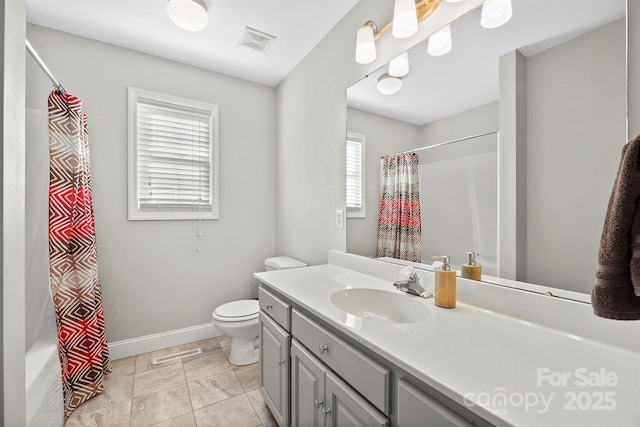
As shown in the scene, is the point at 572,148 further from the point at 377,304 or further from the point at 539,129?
the point at 377,304

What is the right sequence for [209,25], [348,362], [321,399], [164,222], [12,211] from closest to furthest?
[12,211] → [348,362] → [321,399] → [209,25] → [164,222]

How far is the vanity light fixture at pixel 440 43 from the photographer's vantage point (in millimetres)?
1254

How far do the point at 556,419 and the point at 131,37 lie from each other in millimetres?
3011

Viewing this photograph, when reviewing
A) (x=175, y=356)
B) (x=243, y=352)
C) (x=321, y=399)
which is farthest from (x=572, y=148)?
(x=175, y=356)

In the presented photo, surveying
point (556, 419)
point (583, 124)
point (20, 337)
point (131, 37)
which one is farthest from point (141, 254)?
point (583, 124)

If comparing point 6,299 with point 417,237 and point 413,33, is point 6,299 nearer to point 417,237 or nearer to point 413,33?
point 417,237

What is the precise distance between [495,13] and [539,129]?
512mm

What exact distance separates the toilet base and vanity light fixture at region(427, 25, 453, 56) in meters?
2.27

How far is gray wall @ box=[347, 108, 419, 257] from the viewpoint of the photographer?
1.54 metres

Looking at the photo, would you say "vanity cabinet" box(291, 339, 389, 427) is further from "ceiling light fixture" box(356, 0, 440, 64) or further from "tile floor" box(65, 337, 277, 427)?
"ceiling light fixture" box(356, 0, 440, 64)

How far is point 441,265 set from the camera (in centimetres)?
115

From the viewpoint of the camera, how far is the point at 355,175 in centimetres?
180

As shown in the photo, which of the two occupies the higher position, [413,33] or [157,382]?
[413,33]

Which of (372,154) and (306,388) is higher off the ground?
(372,154)
